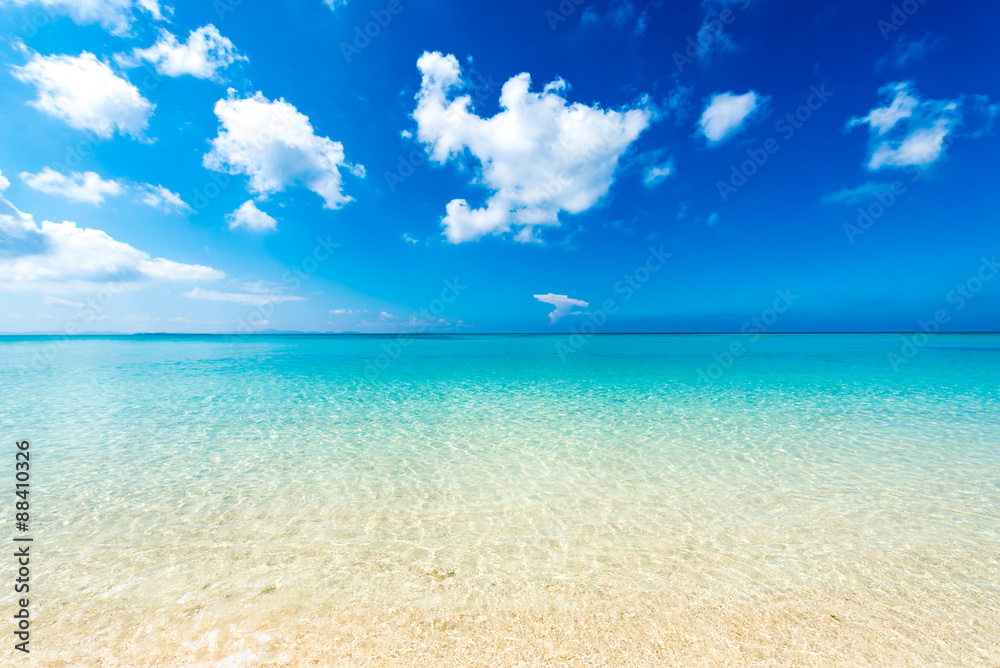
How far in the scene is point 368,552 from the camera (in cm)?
446

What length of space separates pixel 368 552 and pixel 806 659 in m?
4.25

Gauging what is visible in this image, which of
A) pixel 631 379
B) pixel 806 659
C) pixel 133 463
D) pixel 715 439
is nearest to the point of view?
pixel 806 659

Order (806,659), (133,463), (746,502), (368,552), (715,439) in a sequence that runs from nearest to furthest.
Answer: (806,659) < (368,552) < (746,502) < (133,463) < (715,439)

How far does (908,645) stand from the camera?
3111 millimetres

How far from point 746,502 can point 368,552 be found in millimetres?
5407

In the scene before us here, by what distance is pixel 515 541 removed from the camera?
4.72 metres

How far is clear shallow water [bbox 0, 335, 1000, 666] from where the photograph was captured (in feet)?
10.5

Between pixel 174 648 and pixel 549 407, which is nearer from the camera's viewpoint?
pixel 174 648

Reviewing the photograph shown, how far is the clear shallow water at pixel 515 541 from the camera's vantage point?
3.19m

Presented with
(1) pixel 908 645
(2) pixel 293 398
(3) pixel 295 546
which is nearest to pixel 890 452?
(1) pixel 908 645

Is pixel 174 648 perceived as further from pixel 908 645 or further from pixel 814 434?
pixel 814 434

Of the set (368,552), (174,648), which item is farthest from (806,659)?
(174,648)

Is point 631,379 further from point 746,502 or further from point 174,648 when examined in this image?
Result: point 174,648

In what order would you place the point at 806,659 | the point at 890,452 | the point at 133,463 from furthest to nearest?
the point at 890,452 → the point at 133,463 → the point at 806,659
